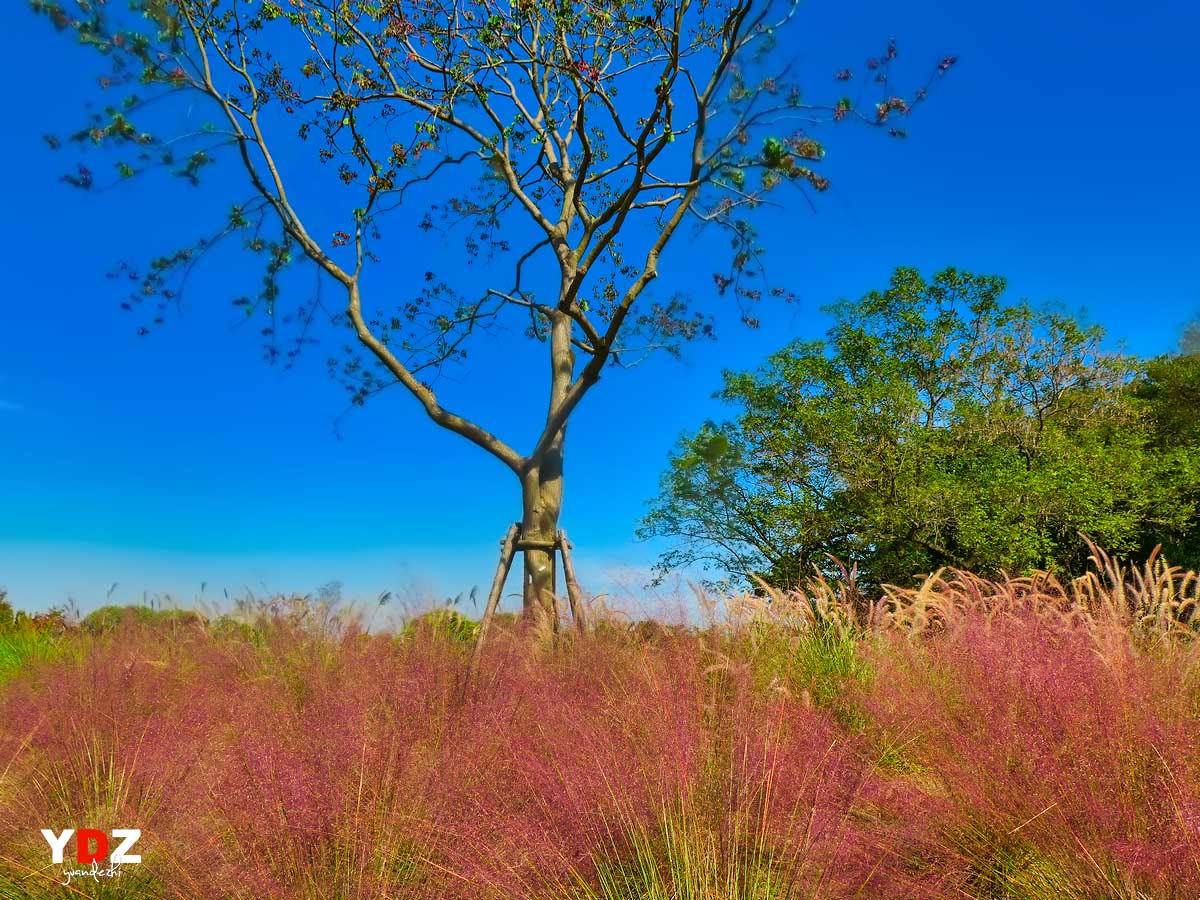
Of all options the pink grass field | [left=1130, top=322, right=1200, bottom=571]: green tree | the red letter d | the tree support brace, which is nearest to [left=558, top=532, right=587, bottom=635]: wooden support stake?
the tree support brace

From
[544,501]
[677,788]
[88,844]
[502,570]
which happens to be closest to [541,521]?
[544,501]

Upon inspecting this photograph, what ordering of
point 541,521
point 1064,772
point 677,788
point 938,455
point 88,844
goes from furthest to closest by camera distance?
point 938,455 < point 541,521 < point 88,844 < point 677,788 < point 1064,772

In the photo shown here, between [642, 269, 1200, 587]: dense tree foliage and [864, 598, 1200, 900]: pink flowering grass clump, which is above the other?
[642, 269, 1200, 587]: dense tree foliage

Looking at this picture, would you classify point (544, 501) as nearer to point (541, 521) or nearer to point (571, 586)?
point (541, 521)

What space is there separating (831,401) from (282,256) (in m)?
9.82

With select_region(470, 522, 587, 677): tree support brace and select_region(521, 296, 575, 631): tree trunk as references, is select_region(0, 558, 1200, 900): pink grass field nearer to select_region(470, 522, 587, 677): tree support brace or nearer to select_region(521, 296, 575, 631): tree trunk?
select_region(470, 522, 587, 677): tree support brace

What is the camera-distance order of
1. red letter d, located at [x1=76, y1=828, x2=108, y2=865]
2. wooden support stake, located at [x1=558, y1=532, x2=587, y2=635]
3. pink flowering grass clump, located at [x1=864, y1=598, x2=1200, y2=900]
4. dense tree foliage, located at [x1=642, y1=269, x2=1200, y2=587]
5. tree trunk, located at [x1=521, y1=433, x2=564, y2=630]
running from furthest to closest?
dense tree foliage, located at [x1=642, y1=269, x2=1200, y2=587] → tree trunk, located at [x1=521, y1=433, x2=564, y2=630] → wooden support stake, located at [x1=558, y1=532, x2=587, y2=635] → red letter d, located at [x1=76, y1=828, x2=108, y2=865] → pink flowering grass clump, located at [x1=864, y1=598, x2=1200, y2=900]

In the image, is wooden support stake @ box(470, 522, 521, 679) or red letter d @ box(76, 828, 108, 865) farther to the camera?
wooden support stake @ box(470, 522, 521, 679)

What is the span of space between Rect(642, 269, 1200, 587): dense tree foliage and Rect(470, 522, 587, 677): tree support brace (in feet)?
24.8

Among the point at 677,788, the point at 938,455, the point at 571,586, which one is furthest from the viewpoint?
the point at 938,455

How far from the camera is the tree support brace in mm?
6688

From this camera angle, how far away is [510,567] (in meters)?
7.57

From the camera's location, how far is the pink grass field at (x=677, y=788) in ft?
8.30

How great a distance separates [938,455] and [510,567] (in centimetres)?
959
